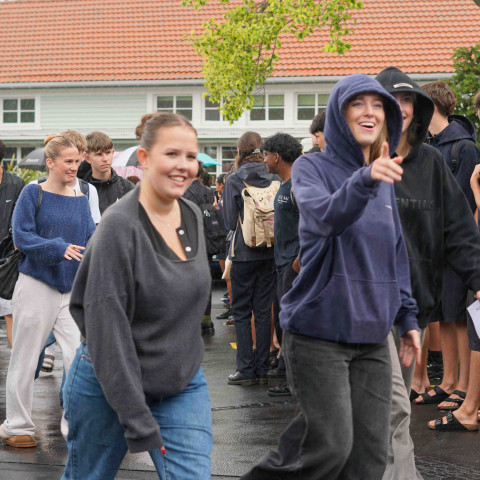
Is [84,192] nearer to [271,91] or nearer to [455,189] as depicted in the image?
[455,189]

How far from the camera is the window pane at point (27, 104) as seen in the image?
104ft

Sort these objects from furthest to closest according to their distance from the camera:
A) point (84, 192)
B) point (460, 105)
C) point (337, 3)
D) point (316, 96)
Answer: point (316, 96) < point (337, 3) < point (460, 105) < point (84, 192)

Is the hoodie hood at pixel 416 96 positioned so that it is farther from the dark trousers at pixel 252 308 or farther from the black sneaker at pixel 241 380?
the black sneaker at pixel 241 380

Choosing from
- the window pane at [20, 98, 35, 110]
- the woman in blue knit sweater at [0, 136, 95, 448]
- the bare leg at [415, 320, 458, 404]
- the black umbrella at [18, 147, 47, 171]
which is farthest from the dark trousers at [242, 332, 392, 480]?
the window pane at [20, 98, 35, 110]

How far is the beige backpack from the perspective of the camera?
26.8 feet

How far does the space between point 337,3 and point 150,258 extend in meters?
13.1

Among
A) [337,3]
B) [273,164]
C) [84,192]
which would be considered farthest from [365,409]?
[337,3]

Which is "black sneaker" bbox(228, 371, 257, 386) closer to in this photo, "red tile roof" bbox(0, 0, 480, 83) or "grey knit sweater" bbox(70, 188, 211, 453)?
"grey knit sweater" bbox(70, 188, 211, 453)

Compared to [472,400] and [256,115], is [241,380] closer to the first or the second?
[472,400]

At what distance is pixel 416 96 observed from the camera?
468 cm

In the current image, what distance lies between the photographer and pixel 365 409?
3777 millimetres

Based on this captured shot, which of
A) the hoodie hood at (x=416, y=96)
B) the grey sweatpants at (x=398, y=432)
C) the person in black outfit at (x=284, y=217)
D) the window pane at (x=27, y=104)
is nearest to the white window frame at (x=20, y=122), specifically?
the window pane at (x=27, y=104)

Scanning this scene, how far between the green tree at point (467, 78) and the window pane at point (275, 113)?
62.1ft

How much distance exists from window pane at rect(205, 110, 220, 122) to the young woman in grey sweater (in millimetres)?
26975
